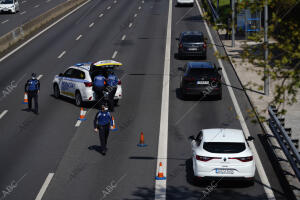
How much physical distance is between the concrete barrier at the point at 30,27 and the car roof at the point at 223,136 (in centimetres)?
2829

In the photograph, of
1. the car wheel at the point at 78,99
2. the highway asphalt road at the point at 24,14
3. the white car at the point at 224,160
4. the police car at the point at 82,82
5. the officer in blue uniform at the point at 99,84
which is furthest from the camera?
the highway asphalt road at the point at 24,14

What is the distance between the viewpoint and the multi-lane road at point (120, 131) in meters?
16.4

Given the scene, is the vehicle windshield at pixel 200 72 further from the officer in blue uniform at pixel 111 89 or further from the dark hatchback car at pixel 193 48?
the dark hatchback car at pixel 193 48

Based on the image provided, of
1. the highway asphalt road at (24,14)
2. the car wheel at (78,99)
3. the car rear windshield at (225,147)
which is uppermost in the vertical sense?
the car rear windshield at (225,147)

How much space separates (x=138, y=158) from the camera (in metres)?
19.2

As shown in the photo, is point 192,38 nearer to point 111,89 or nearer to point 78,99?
point 78,99

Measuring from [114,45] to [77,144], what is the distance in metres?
23.3

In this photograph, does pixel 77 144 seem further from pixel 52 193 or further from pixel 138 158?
pixel 52 193

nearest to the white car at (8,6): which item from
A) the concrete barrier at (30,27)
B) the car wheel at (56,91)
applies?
the concrete barrier at (30,27)

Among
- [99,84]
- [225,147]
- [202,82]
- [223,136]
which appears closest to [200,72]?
[202,82]

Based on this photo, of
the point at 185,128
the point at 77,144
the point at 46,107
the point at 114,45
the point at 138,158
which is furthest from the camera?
the point at 114,45

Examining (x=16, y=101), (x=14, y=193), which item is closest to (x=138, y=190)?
(x=14, y=193)

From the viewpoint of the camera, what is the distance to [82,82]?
25906 mm

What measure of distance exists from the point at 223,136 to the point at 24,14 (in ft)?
153
